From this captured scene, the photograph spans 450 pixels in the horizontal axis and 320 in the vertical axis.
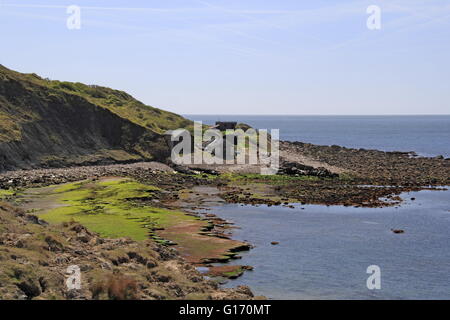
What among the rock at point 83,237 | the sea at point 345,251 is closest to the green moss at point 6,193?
the sea at point 345,251

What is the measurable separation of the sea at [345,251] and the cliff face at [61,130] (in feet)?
149

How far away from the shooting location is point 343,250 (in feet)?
166

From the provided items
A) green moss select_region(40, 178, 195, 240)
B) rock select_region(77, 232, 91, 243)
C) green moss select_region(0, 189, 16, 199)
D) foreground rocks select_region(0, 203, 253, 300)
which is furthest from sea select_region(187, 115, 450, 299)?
green moss select_region(0, 189, 16, 199)

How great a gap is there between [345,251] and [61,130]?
81.8 meters

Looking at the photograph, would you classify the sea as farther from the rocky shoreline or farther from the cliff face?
the cliff face

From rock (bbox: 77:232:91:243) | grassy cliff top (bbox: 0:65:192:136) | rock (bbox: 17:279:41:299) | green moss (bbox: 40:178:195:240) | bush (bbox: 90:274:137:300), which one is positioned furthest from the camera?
grassy cliff top (bbox: 0:65:192:136)

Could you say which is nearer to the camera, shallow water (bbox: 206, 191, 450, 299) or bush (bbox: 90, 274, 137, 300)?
bush (bbox: 90, 274, 137, 300)

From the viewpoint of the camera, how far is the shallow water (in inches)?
1534

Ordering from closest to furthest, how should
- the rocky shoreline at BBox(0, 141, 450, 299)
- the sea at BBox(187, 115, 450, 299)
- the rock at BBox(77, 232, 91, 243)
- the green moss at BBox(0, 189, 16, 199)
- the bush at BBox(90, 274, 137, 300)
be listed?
the bush at BBox(90, 274, 137, 300), the sea at BBox(187, 115, 450, 299), the rock at BBox(77, 232, 91, 243), the green moss at BBox(0, 189, 16, 199), the rocky shoreline at BBox(0, 141, 450, 299)

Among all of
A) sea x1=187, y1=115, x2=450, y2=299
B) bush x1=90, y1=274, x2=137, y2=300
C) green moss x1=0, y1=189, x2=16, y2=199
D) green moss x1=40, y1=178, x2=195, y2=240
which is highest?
bush x1=90, y1=274, x2=137, y2=300

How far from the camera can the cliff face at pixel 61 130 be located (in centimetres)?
10288

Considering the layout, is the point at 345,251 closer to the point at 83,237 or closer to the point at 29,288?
the point at 83,237

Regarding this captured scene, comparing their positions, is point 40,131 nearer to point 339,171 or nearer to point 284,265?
point 339,171

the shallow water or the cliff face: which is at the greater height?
the cliff face
